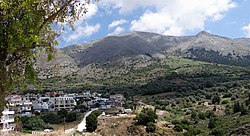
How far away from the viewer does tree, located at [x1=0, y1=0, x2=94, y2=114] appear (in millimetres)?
6512

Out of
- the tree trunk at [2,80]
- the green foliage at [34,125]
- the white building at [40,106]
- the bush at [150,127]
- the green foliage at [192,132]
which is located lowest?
the green foliage at [192,132]

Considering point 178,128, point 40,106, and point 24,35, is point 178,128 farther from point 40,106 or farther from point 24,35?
point 24,35

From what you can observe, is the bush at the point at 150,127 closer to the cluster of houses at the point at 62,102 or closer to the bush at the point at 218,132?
the bush at the point at 218,132

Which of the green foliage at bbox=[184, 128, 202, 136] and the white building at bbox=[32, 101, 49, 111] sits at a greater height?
the white building at bbox=[32, 101, 49, 111]

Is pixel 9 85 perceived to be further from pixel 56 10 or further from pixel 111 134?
pixel 111 134

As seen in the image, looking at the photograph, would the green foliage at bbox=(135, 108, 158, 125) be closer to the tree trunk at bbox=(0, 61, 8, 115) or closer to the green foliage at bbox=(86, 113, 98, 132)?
the green foliage at bbox=(86, 113, 98, 132)

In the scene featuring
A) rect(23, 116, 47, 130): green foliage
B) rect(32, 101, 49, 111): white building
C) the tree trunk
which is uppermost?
the tree trunk

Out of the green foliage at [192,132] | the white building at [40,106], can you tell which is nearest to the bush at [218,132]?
the green foliage at [192,132]

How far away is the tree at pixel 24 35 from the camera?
6512 mm

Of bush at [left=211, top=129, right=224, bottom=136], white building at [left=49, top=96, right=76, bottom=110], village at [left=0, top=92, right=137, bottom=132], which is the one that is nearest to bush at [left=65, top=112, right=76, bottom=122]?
village at [left=0, top=92, right=137, bottom=132]

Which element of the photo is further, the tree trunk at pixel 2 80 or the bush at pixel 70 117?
the bush at pixel 70 117

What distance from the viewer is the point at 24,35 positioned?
21.6ft

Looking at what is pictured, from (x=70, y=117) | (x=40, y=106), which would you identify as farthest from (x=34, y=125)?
(x=40, y=106)

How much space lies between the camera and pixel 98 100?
95.5 metres
